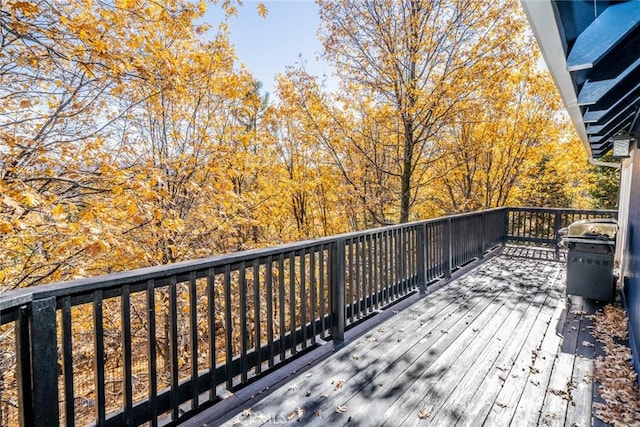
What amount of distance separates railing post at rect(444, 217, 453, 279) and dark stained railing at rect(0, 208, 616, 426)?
0.06 feet

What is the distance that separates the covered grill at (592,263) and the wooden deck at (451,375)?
44 centimetres

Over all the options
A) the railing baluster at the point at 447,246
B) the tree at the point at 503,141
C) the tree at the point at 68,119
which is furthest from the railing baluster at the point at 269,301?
the tree at the point at 503,141

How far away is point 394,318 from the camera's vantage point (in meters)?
3.99

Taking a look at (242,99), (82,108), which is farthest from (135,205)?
(242,99)

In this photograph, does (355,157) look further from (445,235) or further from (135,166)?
(135,166)

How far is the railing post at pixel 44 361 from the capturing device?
146 cm

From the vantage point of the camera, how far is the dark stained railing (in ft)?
4.87

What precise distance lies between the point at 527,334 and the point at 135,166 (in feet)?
17.8

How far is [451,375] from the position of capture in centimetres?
271

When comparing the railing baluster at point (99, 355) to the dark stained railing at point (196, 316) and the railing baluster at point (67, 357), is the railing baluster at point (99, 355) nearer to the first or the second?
the dark stained railing at point (196, 316)

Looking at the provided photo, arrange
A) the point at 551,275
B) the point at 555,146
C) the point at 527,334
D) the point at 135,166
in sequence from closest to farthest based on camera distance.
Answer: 1. the point at 527,334
2. the point at 135,166
3. the point at 551,275
4. the point at 555,146

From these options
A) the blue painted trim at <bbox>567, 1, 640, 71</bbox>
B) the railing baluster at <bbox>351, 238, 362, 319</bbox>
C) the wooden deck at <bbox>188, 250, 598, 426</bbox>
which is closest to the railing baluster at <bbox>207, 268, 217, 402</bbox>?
the wooden deck at <bbox>188, 250, 598, 426</bbox>

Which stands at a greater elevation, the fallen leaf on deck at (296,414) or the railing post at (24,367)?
the railing post at (24,367)

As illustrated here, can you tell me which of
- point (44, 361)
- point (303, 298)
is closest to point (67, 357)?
point (44, 361)
